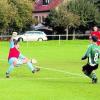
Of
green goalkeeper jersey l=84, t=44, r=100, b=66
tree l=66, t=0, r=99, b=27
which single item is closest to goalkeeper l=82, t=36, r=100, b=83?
green goalkeeper jersey l=84, t=44, r=100, b=66

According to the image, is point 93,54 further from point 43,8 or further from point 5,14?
point 43,8

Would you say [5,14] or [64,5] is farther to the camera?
[64,5]

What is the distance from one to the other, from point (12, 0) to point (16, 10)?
222cm

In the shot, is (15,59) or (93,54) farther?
(15,59)

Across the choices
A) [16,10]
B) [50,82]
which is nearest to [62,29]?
[16,10]

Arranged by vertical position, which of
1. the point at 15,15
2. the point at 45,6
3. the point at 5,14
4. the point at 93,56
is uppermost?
the point at 93,56

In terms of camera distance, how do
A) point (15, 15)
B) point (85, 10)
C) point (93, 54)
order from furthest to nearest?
1. point (85, 10)
2. point (15, 15)
3. point (93, 54)

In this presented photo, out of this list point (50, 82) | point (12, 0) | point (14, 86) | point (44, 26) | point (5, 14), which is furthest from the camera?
point (44, 26)

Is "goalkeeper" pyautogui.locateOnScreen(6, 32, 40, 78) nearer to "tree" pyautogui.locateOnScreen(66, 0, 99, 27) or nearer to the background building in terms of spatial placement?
"tree" pyautogui.locateOnScreen(66, 0, 99, 27)

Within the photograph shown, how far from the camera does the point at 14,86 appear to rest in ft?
56.6

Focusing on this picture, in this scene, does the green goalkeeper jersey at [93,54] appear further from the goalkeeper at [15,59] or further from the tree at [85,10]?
the tree at [85,10]

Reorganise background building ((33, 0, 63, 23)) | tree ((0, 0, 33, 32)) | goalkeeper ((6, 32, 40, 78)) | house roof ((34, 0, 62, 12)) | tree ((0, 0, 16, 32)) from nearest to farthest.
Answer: goalkeeper ((6, 32, 40, 78)) < tree ((0, 0, 16, 32)) < tree ((0, 0, 33, 32)) < house roof ((34, 0, 62, 12)) < background building ((33, 0, 63, 23))

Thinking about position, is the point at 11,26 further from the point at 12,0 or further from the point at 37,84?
the point at 37,84

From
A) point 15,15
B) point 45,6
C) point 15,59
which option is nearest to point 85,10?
point 15,15
